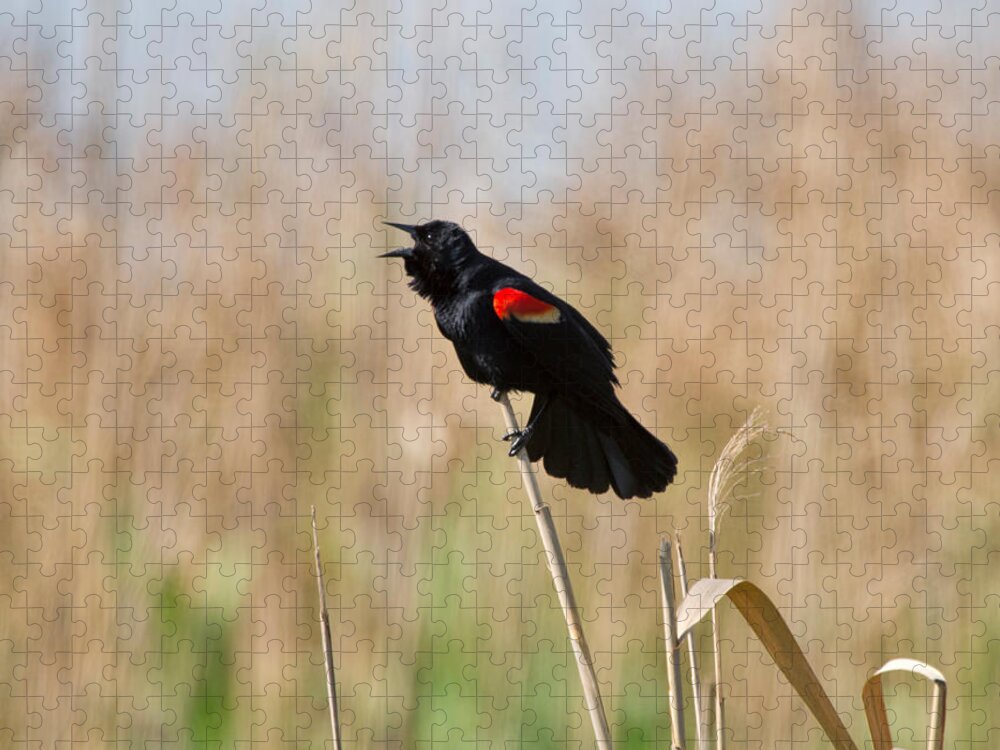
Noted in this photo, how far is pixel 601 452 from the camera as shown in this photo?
1523 mm

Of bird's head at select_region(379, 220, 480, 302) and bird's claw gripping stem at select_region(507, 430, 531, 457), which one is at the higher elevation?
bird's head at select_region(379, 220, 480, 302)

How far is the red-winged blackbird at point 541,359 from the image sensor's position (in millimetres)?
1500

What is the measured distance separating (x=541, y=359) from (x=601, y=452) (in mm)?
157

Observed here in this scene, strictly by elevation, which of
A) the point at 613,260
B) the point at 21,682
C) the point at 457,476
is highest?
the point at 613,260

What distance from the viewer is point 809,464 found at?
6.36 feet

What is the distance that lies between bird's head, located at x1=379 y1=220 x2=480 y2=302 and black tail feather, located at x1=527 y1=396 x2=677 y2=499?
241mm

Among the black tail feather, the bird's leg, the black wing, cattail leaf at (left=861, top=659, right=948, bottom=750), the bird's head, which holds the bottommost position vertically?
cattail leaf at (left=861, top=659, right=948, bottom=750)

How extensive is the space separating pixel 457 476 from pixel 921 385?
0.86 m

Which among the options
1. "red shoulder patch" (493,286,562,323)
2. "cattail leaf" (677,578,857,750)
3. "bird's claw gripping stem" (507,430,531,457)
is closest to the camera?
"cattail leaf" (677,578,857,750)

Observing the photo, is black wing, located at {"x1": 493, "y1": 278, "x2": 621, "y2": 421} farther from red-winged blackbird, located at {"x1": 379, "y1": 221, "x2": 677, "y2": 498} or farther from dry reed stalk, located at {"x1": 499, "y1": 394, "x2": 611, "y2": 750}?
dry reed stalk, located at {"x1": 499, "y1": 394, "x2": 611, "y2": 750}

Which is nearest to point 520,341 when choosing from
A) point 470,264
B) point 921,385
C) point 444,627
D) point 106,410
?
point 470,264

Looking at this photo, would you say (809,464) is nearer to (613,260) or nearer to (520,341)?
(613,260)

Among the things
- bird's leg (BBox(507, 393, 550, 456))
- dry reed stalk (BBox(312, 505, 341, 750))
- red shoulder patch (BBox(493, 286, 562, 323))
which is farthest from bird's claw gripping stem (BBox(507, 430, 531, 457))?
dry reed stalk (BBox(312, 505, 341, 750))

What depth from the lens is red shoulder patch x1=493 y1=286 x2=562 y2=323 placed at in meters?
1.56
